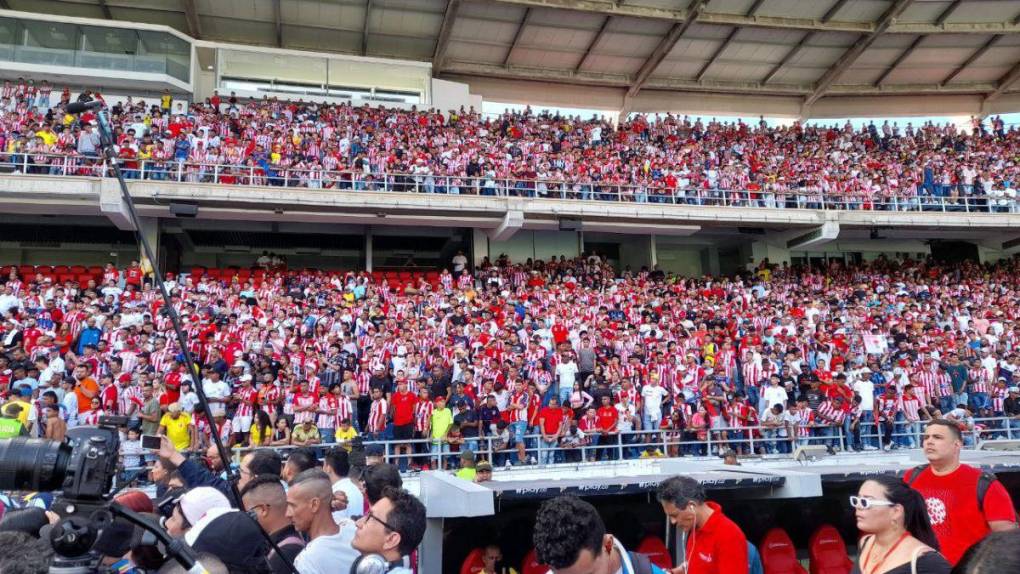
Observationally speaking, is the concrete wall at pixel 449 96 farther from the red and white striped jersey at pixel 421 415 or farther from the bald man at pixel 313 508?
the bald man at pixel 313 508

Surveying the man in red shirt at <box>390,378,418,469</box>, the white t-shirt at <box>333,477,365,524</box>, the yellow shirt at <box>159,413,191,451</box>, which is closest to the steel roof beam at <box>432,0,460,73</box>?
the man in red shirt at <box>390,378,418,469</box>

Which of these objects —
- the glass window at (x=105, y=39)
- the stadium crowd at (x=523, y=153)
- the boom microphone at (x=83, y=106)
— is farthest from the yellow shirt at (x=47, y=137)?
the boom microphone at (x=83, y=106)

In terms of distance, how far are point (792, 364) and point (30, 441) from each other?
1454 cm

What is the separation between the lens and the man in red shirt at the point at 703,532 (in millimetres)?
4023

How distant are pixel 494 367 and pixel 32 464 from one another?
11.1m

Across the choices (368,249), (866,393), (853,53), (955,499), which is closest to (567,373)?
(866,393)

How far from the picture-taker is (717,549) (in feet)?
13.3

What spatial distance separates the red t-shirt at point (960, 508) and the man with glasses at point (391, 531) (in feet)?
9.40

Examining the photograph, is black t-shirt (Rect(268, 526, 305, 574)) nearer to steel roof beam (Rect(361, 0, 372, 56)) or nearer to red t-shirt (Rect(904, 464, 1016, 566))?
red t-shirt (Rect(904, 464, 1016, 566))

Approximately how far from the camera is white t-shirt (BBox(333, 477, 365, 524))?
498 centimetres

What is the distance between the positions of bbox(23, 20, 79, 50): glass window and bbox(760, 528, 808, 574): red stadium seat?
80.5 ft

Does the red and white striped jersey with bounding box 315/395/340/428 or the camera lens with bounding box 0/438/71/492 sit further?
the red and white striped jersey with bounding box 315/395/340/428

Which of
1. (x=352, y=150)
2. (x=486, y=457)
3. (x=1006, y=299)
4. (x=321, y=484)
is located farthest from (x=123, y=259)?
(x=1006, y=299)

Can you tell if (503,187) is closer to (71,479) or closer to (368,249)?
(368,249)
